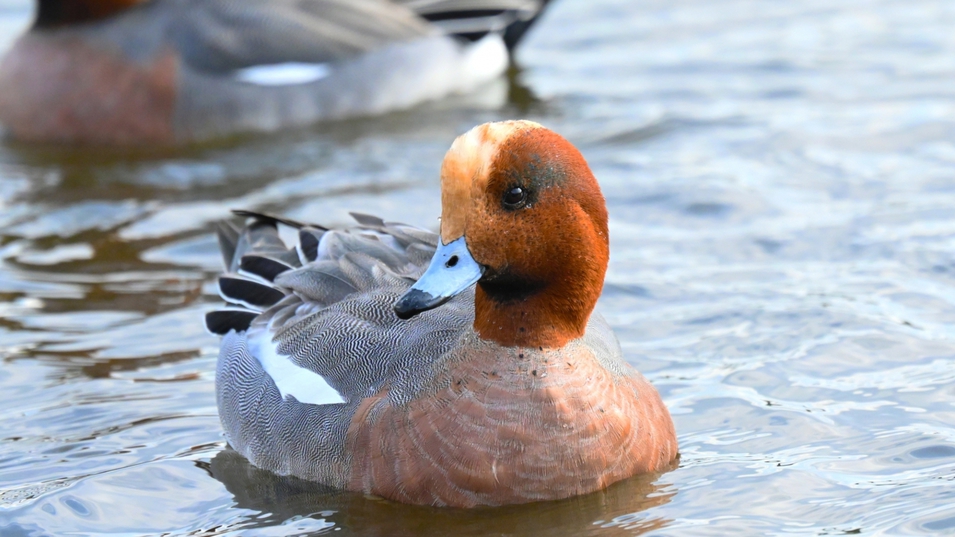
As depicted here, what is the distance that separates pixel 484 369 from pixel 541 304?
0.29 meters

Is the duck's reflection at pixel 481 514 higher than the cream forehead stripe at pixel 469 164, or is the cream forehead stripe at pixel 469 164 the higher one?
the cream forehead stripe at pixel 469 164

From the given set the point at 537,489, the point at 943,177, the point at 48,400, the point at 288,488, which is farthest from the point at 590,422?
the point at 943,177

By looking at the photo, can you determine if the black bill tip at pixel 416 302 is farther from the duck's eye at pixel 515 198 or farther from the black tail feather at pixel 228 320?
the black tail feather at pixel 228 320

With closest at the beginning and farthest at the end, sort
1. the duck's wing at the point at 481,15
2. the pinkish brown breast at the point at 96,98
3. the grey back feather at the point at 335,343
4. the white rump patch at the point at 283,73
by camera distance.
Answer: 1. the grey back feather at the point at 335,343
2. the pinkish brown breast at the point at 96,98
3. the white rump patch at the point at 283,73
4. the duck's wing at the point at 481,15

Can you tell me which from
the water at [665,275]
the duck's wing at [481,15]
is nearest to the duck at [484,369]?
the water at [665,275]

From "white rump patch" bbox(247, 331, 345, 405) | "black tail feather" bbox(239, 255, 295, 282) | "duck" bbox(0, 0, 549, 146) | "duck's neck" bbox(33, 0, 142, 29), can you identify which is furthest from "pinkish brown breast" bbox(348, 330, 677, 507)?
"duck's neck" bbox(33, 0, 142, 29)

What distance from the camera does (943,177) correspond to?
799 cm

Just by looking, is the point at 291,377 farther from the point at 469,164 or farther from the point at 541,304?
the point at 469,164

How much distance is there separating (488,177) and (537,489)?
3.44ft

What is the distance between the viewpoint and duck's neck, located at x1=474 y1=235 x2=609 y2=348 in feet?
14.6

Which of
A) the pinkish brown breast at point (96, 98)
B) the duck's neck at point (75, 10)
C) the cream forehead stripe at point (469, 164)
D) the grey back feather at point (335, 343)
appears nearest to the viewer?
the cream forehead stripe at point (469, 164)

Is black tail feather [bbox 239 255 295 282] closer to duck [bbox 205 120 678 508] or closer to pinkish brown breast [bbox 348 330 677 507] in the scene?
duck [bbox 205 120 678 508]

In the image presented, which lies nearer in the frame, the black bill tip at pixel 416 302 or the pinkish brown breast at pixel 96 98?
the black bill tip at pixel 416 302

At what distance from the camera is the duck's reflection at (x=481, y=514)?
4.50 m
